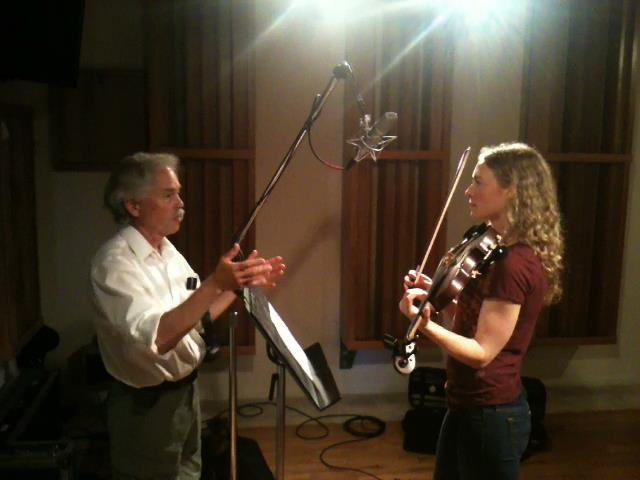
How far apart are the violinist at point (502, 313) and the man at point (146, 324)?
525 millimetres

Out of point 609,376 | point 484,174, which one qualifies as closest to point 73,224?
point 484,174

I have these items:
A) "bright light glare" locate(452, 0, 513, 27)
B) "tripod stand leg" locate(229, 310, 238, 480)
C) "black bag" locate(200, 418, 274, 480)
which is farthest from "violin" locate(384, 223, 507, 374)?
"bright light glare" locate(452, 0, 513, 27)

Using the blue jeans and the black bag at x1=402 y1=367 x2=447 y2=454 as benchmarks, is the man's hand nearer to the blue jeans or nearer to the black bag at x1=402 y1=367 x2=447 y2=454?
the blue jeans

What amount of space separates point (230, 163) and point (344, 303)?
0.92m

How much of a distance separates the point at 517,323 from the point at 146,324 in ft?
3.05

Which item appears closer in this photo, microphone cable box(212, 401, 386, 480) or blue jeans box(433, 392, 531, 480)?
blue jeans box(433, 392, 531, 480)

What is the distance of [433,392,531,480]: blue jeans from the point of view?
156cm

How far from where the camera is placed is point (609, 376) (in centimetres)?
360

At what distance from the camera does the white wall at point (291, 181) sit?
119 inches

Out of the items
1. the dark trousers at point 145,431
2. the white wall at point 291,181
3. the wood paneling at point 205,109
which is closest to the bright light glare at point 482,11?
the white wall at point 291,181

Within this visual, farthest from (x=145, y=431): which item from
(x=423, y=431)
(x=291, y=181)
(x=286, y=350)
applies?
(x=291, y=181)

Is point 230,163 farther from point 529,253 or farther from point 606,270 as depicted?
point 606,270

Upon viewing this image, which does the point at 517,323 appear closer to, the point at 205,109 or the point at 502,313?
the point at 502,313

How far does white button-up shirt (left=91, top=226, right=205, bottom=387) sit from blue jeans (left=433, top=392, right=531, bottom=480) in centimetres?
77
